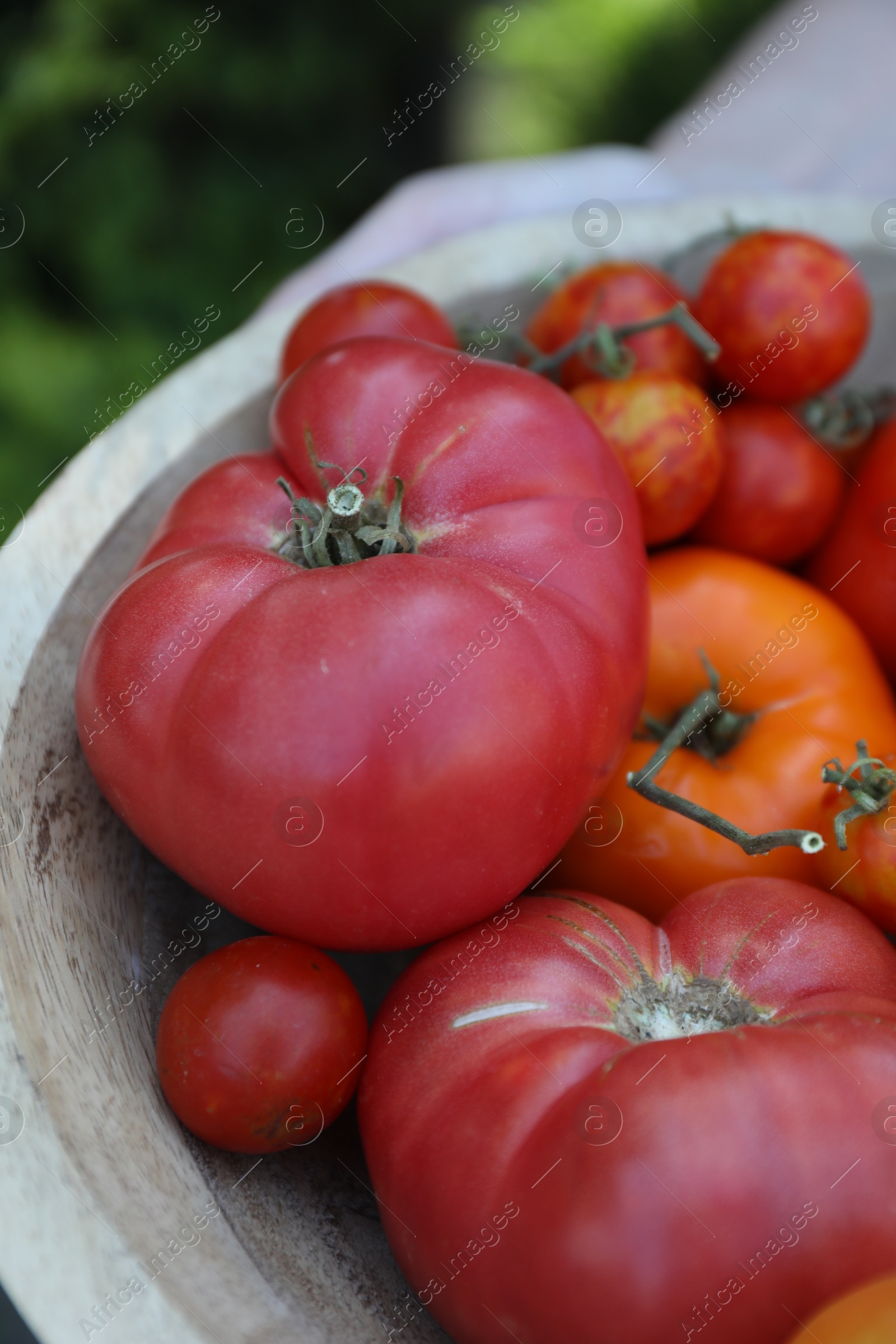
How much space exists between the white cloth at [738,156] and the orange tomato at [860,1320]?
1132 millimetres

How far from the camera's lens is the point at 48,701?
79 centimetres

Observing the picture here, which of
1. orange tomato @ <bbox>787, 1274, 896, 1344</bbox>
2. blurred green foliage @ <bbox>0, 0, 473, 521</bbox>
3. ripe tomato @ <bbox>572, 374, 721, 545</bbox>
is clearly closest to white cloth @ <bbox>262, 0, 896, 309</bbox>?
blurred green foliage @ <bbox>0, 0, 473, 521</bbox>

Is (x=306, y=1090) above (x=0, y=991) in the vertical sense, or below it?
below

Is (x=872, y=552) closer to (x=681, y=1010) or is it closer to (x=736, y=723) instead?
(x=736, y=723)

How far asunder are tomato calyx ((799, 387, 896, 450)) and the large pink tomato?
34 centimetres

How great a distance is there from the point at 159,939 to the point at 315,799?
0.27 metres

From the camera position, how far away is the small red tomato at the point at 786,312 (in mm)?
949

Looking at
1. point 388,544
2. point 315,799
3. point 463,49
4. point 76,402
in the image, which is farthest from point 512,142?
point 315,799

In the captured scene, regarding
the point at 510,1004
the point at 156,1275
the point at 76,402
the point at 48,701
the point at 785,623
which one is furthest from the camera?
the point at 76,402

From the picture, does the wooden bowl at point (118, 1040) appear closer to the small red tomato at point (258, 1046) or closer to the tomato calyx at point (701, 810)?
the small red tomato at point (258, 1046)

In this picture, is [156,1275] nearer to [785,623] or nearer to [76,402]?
[785,623]

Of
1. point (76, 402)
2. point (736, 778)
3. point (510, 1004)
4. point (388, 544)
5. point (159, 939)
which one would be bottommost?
point (736, 778)

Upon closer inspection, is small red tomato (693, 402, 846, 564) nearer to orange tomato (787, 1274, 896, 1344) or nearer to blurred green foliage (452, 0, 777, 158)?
orange tomato (787, 1274, 896, 1344)

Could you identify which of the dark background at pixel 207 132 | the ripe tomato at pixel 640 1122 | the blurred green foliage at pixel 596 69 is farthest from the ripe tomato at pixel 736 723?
the blurred green foliage at pixel 596 69
